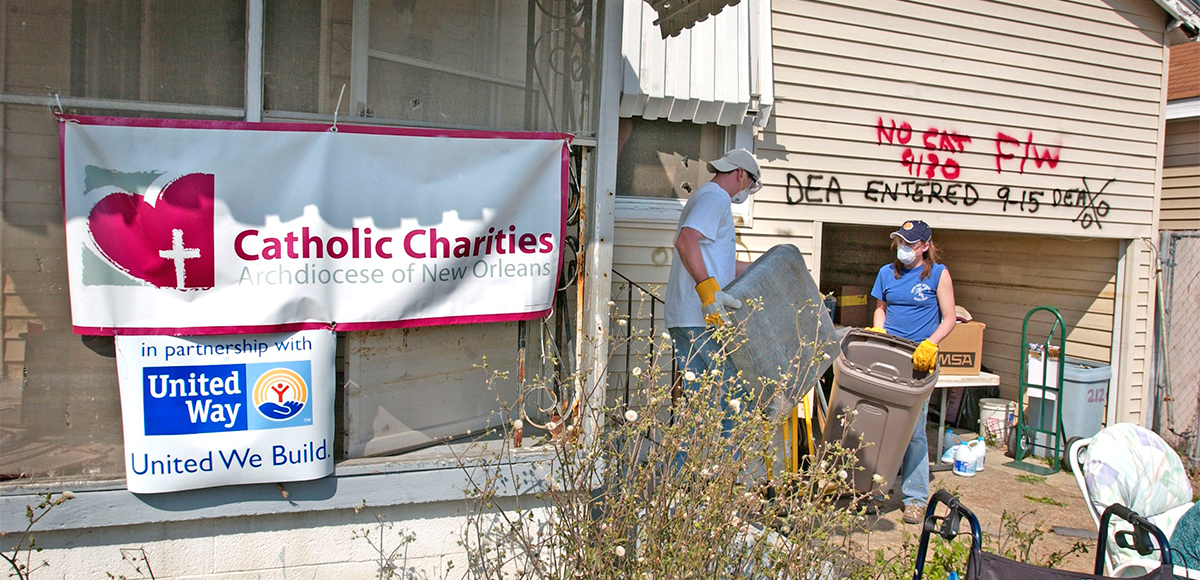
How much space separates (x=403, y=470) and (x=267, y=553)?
620 mm

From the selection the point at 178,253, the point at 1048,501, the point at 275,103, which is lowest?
the point at 1048,501

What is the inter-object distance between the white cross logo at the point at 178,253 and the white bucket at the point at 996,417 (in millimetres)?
7016

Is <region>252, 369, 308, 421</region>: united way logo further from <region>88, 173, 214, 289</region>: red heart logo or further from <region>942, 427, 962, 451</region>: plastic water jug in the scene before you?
<region>942, 427, 962, 451</region>: plastic water jug

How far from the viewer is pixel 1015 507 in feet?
18.8

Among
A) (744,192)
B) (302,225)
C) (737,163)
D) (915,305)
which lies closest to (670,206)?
(744,192)

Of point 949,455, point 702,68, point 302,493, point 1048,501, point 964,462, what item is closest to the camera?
point 302,493

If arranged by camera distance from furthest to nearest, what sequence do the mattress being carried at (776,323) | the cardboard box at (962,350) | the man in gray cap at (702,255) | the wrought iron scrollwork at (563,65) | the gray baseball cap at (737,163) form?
the cardboard box at (962,350) < the gray baseball cap at (737,163) < the man in gray cap at (702,255) < the mattress being carried at (776,323) < the wrought iron scrollwork at (563,65)

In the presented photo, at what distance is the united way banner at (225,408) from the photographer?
314cm

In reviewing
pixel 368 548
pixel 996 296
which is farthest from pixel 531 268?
pixel 996 296

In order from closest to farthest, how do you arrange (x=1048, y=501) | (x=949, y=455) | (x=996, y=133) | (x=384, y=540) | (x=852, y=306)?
(x=384, y=540)
(x=1048, y=501)
(x=949, y=455)
(x=996, y=133)
(x=852, y=306)

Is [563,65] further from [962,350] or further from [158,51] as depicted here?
[962,350]

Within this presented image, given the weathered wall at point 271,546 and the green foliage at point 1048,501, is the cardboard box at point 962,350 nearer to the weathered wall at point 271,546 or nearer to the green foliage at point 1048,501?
the green foliage at point 1048,501

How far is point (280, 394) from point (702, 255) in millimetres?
2104

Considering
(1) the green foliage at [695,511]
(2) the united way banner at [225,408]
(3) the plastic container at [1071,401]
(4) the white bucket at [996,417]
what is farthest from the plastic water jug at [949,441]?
(2) the united way banner at [225,408]
